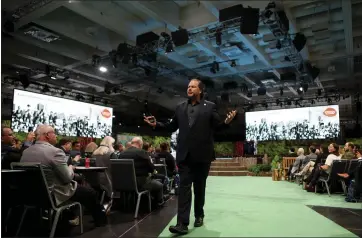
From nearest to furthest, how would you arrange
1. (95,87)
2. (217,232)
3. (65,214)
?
1. (217,232)
2. (65,214)
3. (95,87)

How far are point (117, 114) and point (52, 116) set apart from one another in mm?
6227

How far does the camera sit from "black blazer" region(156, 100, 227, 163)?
2764mm

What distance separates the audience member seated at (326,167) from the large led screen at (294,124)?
7.65 meters

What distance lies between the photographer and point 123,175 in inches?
146

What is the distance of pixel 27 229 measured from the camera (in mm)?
3057

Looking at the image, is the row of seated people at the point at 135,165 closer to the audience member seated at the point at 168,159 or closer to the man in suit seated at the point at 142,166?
the man in suit seated at the point at 142,166

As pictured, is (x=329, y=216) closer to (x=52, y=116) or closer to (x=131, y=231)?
(x=131, y=231)

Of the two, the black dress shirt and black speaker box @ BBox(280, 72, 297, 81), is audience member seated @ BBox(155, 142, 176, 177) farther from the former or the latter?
black speaker box @ BBox(280, 72, 297, 81)

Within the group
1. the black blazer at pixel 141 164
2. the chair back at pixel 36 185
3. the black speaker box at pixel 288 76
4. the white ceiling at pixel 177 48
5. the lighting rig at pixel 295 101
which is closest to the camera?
the chair back at pixel 36 185

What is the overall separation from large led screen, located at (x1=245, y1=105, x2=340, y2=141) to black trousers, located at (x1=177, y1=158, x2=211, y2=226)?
1214 centimetres

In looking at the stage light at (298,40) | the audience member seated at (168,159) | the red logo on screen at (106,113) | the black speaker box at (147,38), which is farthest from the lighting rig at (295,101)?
the audience member seated at (168,159)

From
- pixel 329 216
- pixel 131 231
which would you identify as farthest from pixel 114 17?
pixel 329 216

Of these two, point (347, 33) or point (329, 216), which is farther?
point (347, 33)

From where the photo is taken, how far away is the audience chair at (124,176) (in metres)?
3.60
